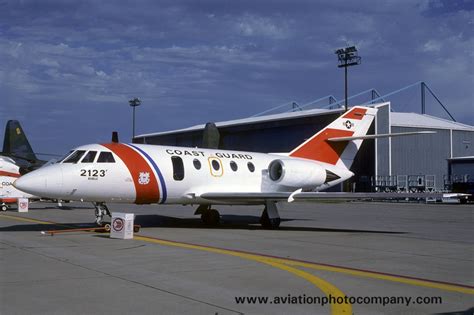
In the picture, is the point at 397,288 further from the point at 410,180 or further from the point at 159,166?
the point at 410,180

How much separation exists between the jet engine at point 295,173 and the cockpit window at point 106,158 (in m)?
6.33

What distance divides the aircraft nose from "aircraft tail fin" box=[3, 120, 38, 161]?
108 ft

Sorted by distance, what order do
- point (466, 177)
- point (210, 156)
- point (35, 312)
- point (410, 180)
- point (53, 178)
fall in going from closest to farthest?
point (35, 312), point (53, 178), point (210, 156), point (466, 177), point (410, 180)

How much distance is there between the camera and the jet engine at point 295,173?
20377 mm

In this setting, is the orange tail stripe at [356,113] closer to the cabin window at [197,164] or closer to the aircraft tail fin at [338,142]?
the aircraft tail fin at [338,142]

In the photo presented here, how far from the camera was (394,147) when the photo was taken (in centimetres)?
5909

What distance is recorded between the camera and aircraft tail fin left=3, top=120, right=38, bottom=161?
4684 centimetres

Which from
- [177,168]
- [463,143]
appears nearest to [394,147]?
[463,143]

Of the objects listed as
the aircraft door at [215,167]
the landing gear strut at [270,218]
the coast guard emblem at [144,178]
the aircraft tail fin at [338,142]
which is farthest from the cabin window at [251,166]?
the coast guard emblem at [144,178]

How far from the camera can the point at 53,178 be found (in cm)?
1566

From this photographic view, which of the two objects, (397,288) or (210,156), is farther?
(210,156)

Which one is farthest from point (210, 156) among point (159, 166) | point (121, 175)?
point (121, 175)

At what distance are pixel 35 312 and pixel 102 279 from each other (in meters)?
2.06

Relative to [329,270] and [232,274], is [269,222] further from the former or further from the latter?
[232,274]
